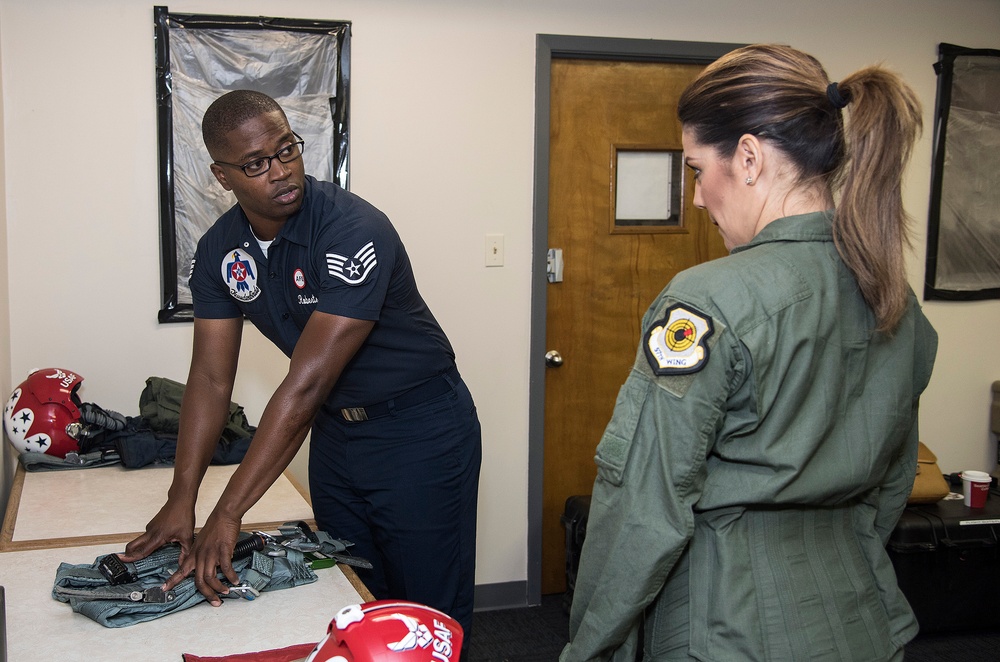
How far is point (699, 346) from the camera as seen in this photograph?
3.50 feet

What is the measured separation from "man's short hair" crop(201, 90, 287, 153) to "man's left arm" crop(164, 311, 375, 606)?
0.40 metres

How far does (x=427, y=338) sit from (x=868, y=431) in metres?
1.01

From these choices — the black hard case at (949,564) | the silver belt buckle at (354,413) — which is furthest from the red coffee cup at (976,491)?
the silver belt buckle at (354,413)

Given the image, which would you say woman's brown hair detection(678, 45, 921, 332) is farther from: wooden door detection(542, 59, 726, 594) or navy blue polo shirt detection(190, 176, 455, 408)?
wooden door detection(542, 59, 726, 594)

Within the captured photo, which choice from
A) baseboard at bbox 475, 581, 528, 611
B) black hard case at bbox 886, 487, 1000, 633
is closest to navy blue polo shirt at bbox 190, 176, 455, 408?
baseboard at bbox 475, 581, 528, 611

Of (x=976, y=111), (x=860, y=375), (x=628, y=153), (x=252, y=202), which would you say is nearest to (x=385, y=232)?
(x=252, y=202)

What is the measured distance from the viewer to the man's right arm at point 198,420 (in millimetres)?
1664

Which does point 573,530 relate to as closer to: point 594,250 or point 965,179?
point 594,250

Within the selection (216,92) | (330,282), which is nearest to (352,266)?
(330,282)

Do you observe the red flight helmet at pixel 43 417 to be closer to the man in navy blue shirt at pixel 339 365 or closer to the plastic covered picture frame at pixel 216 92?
the plastic covered picture frame at pixel 216 92

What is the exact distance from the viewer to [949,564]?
3.10 metres

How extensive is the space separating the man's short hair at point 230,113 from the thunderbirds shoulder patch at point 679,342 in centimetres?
99

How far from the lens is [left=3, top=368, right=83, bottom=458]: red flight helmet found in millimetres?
2465

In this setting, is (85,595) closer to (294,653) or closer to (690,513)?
(294,653)
